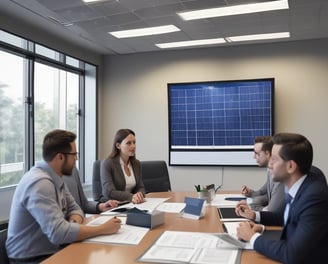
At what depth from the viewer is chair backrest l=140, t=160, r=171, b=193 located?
3.77m

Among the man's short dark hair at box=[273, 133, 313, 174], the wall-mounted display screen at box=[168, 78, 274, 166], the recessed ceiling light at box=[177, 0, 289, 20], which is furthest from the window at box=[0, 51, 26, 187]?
the man's short dark hair at box=[273, 133, 313, 174]

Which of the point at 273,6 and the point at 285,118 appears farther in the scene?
the point at 285,118

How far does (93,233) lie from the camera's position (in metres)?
1.66

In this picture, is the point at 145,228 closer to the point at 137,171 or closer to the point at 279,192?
the point at 279,192

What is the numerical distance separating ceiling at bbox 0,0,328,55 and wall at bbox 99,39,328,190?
0.43m

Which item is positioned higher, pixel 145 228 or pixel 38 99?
pixel 38 99

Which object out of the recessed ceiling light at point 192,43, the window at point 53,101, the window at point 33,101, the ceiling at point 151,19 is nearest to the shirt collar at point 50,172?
the ceiling at point 151,19

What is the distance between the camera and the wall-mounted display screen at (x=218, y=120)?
4.98m

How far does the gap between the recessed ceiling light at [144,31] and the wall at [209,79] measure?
1.00 metres

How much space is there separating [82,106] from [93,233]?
4.26m

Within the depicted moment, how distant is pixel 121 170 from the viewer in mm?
3094

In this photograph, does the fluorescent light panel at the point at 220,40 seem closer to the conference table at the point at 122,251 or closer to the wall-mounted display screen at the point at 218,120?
the wall-mounted display screen at the point at 218,120

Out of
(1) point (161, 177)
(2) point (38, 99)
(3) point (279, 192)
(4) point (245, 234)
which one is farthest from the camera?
(2) point (38, 99)

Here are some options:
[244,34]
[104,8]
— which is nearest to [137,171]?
[104,8]
